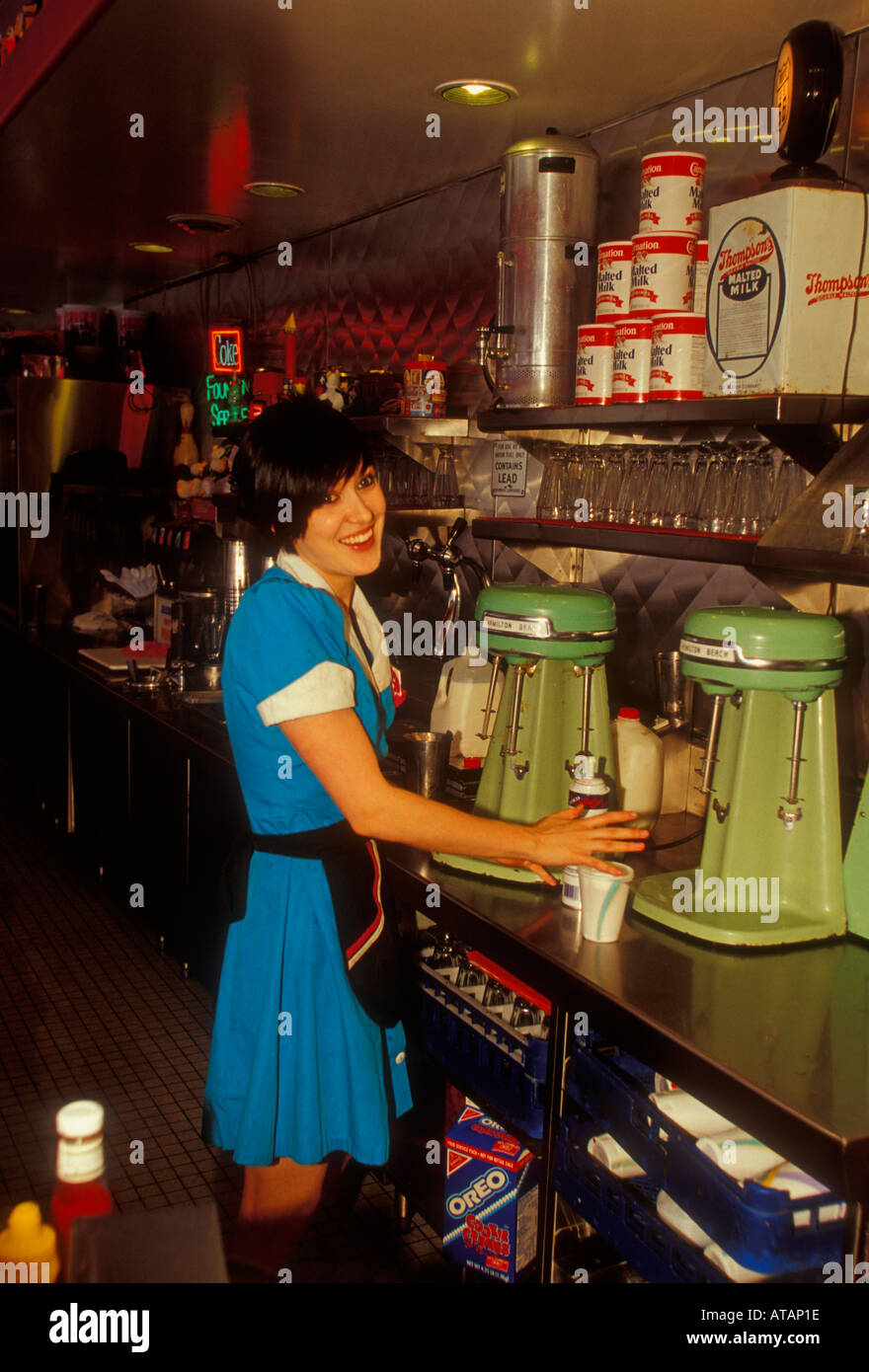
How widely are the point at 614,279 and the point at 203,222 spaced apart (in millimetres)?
2424

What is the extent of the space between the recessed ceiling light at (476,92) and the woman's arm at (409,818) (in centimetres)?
158

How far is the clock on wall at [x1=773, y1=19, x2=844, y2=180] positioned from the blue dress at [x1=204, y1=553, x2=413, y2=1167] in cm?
104

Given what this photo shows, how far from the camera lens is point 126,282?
19.8ft

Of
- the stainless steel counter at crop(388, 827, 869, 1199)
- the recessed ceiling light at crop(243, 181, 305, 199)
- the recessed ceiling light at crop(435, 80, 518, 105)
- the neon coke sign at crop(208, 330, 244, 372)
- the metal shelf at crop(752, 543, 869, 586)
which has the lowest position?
the stainless steel counter at crop(388, 827, 869, 1199)

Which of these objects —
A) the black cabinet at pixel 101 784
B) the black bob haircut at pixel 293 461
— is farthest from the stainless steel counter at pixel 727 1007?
the black cabinet at pixel 101 784

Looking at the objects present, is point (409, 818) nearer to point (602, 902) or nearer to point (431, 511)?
point (602, 902)

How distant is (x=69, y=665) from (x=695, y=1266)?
3672 millimetres

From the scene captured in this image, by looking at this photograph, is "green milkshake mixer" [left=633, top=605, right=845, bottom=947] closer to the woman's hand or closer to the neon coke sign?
the woman's hand

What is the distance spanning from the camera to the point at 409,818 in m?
1.75

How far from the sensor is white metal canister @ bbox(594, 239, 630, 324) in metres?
2.33

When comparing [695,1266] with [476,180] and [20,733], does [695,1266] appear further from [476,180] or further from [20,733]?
[20,733]

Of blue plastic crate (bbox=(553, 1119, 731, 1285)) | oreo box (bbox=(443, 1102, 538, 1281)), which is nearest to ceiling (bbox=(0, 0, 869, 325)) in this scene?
blue plastic crate (bbox=(553, 1119, 731, 1285))

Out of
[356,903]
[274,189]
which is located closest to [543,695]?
[356,903]
